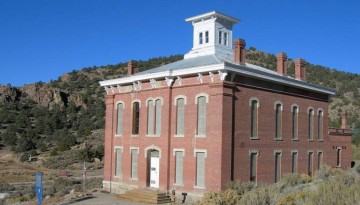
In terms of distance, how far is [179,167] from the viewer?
80.2 ft

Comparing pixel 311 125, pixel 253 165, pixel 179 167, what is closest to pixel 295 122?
pixel 311 125

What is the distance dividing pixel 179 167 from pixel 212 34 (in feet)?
30.8

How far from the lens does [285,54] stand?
2855 centimetres

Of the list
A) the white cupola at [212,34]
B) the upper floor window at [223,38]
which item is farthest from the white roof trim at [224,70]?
the upper floor window at [223,38]

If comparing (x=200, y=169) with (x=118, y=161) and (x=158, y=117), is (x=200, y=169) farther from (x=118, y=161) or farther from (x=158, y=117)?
(x=118, y=161)

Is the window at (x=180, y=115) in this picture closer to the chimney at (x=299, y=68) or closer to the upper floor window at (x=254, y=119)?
the upper floor window at (x=254, y=119)

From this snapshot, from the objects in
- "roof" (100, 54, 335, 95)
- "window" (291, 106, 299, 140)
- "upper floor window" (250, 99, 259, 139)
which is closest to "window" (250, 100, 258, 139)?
"upper floor window" (250, 99, 259, 139)

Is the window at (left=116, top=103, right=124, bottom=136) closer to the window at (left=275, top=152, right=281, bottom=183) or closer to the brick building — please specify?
the brick building

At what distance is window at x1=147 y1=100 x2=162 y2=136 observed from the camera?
1025 inches

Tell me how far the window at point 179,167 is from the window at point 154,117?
212 cm

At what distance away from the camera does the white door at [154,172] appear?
84.8 ft

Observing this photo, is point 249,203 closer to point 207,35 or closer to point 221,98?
point 221,98

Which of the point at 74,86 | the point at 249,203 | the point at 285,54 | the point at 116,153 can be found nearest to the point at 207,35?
the point at 285,54

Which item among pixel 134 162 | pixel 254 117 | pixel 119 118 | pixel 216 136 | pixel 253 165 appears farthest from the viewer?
pixel 119 118
